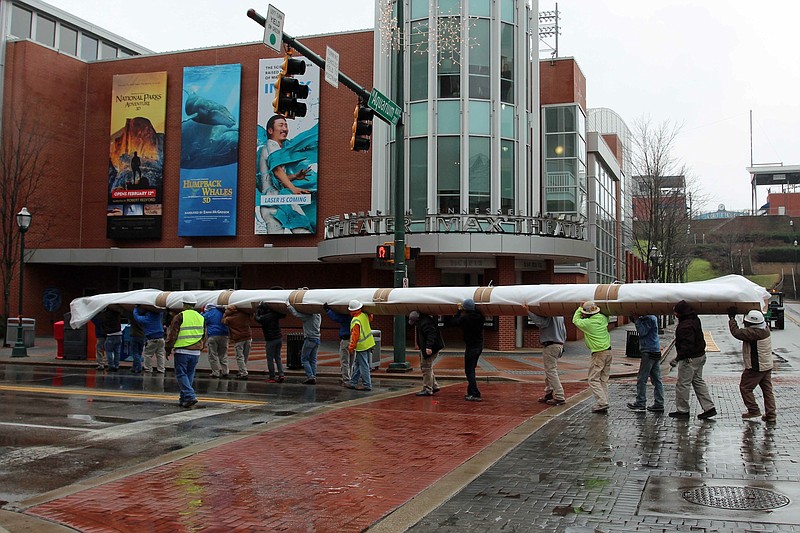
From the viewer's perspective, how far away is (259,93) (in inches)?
1291

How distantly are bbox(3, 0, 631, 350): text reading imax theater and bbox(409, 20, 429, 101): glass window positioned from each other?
6cm

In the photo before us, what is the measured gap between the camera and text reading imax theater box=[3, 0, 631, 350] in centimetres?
2681

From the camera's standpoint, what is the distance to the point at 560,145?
33.5 m

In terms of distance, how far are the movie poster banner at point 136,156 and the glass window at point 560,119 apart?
18.4m

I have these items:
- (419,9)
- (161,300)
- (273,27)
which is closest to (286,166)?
(419,9)

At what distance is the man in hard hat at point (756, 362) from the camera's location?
34.6ft

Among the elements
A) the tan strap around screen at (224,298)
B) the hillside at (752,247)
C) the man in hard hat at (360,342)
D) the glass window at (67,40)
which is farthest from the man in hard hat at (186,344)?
the hillside at (752,247)

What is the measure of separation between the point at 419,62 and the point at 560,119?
9.16 m

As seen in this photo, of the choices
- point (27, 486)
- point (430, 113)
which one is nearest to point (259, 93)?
point (430, 113)

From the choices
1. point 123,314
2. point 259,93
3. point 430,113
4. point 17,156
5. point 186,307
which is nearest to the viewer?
point 186,307

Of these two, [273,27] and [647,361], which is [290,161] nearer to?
[273,27]

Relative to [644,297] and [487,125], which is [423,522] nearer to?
[644,297]

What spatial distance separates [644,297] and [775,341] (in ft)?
76.5

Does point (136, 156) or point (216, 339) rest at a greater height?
point (136, 156)
